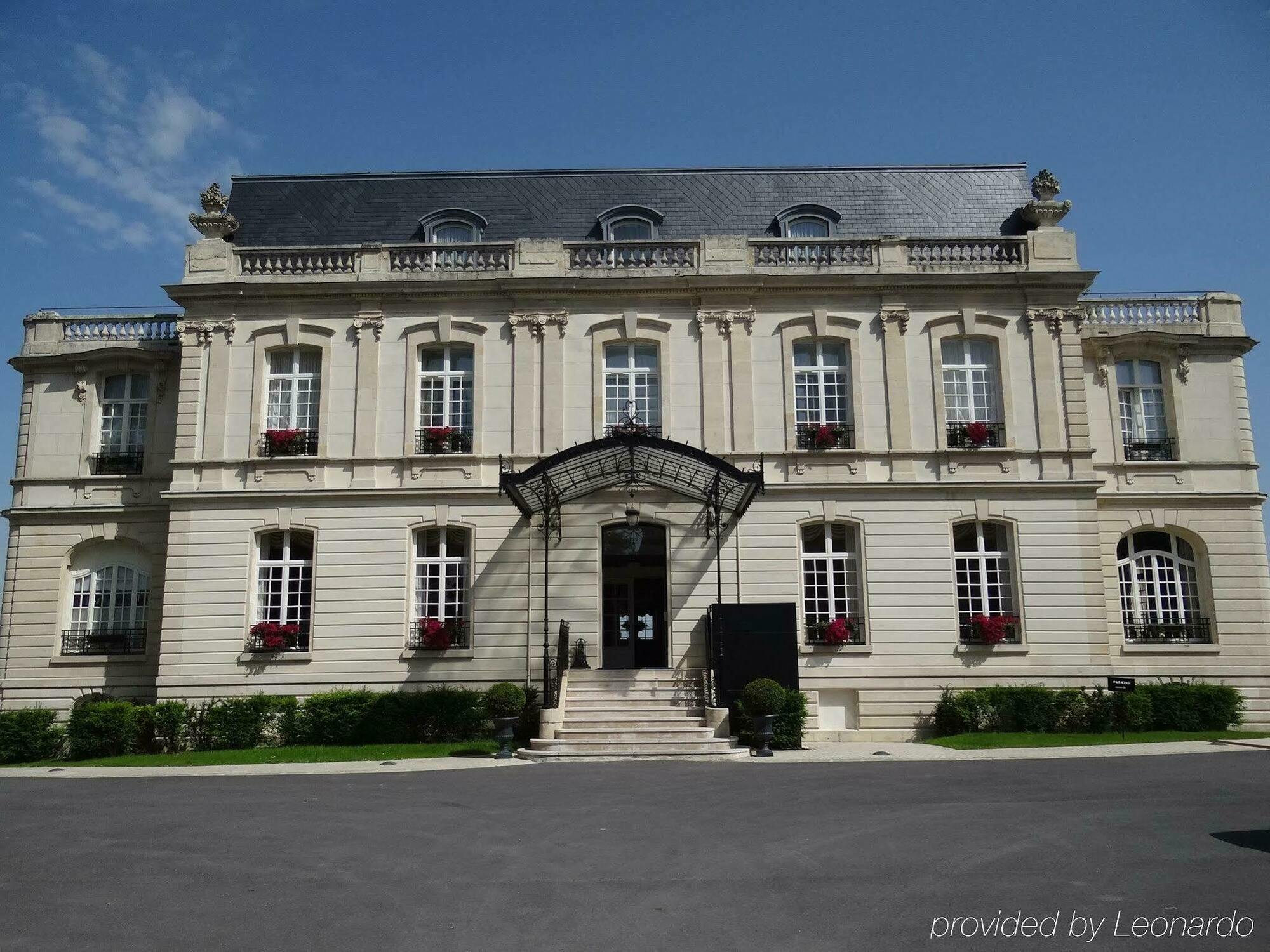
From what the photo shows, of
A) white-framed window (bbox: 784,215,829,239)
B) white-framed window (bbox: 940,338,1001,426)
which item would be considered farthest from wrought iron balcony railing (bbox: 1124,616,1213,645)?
white-framed window (bbox: 784,215,829,239)

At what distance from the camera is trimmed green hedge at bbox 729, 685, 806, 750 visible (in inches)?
674

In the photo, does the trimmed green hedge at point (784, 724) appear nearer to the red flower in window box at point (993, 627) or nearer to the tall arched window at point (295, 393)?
the red flower in window box at point (993, 627)

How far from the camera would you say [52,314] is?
74.5 ft

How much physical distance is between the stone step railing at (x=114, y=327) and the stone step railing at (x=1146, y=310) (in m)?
21.2

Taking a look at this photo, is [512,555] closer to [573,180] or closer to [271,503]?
[271,503]

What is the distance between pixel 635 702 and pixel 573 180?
12.8 metres

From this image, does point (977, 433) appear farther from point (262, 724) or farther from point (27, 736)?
point (27, 736)

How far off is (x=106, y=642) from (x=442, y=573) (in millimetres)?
7633

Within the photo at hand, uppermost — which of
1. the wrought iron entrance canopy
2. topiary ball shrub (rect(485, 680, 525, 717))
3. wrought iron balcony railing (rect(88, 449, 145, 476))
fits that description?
wrought iron balcony railing (rect(88, 449, 145, 476))

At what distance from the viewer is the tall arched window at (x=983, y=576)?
19938 millimetres

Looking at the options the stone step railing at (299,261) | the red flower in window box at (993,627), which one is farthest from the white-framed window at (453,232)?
the red flower in window box at (993,627)

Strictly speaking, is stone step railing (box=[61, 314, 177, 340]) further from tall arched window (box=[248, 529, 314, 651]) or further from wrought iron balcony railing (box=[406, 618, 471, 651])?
wrought iron balcony railing (box=[406, 618, 471, 651])

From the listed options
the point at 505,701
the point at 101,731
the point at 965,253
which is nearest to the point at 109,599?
the point at 101,731

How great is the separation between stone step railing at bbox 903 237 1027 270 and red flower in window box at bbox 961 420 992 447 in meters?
3.50
